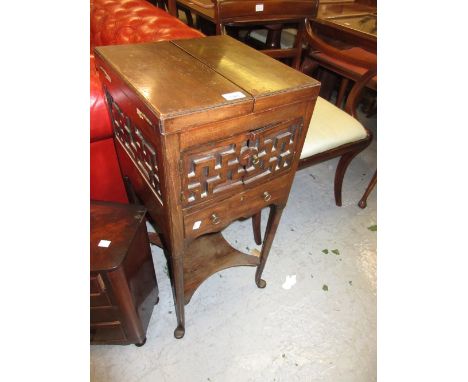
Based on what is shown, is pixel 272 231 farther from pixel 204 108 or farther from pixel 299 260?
pixel 204 108

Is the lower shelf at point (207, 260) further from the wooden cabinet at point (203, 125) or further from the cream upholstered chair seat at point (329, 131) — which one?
the cream upholstered chair seat at point (329, 131)

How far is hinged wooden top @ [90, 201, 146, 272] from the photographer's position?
2.61 feet

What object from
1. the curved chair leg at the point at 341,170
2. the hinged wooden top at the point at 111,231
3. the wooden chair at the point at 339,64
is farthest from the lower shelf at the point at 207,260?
the wooden chair at the point at 339,64

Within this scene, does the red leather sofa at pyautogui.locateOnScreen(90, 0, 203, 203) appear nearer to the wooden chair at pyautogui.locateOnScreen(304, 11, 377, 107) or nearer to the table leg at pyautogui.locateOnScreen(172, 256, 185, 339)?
the table leg at pyautogui.locateOnScreen(172, 256, 185, 339)

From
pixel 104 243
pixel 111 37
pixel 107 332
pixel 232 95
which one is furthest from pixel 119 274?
pixel 111 37

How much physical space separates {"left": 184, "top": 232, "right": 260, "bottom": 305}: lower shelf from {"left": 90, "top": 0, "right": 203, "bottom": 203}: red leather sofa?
400 mm

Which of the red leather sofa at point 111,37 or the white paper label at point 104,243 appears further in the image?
the red leather sofa at point 111,37

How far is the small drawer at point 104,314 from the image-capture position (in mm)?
887

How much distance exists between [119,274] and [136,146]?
13.0 inches

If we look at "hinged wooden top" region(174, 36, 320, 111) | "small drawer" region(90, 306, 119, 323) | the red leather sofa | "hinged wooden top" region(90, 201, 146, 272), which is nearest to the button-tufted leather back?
the red leather sofa

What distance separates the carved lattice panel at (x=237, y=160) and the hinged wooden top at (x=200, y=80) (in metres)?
0.07

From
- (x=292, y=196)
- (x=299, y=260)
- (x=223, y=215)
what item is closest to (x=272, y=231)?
→ (x=223, y=215)

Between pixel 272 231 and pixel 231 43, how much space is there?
0.61 meters

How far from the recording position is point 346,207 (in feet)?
5.65
